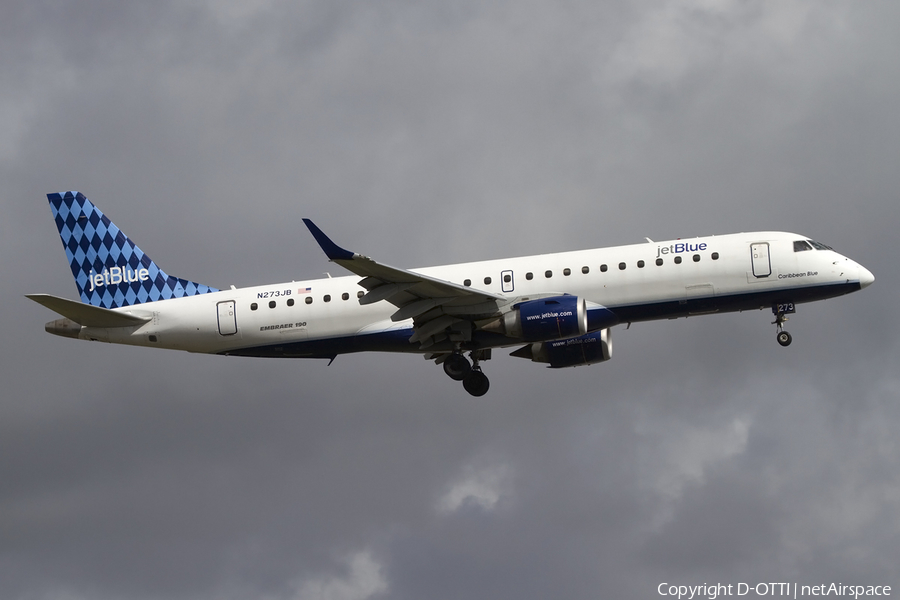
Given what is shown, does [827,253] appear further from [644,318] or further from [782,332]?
[644,318]

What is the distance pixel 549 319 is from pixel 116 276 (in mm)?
19861

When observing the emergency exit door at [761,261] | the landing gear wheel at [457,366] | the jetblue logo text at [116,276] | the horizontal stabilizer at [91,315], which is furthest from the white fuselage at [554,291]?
the jetblue logo text at [116,276]

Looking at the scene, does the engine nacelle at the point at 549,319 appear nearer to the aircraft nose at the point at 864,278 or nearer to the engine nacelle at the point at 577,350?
the engine nacelle at the point at 577,350

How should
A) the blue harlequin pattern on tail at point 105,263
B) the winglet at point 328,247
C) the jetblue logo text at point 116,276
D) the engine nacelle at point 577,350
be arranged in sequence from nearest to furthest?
the winglet at point 328,247 < the engine nacelle at point 577,350 < the blue harlequin pattern on tail at point 105,263 < the jetblue logo text at point 116,276

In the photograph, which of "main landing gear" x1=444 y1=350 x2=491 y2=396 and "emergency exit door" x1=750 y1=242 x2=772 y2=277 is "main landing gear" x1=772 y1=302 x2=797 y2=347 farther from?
"main landing gear" x1=444 y1=350 x2=491 y2=396

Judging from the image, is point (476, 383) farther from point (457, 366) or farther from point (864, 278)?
point (864, 278)

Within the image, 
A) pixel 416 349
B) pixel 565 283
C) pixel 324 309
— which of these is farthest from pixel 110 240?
pixel 565 283

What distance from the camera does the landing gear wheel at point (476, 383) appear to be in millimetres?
45281

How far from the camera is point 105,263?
48.8 m

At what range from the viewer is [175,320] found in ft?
149

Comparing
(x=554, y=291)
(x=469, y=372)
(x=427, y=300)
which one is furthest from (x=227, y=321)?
(x=554, y=291)

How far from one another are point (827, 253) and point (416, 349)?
53.4ft

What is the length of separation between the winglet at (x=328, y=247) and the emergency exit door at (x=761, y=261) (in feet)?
51.0

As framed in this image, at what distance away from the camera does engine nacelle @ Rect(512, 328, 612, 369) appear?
45750 mm
